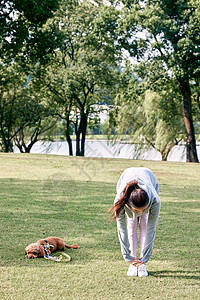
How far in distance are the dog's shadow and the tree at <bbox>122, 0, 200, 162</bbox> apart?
19.6 m

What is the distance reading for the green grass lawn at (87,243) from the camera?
4.53 meters

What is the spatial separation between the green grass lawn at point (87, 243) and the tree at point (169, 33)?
37.7ft

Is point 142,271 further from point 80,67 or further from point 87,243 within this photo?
point 80,67

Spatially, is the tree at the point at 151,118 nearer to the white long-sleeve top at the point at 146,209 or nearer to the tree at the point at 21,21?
the tree at the point at 21,21

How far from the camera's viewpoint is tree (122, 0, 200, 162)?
76.6 ft

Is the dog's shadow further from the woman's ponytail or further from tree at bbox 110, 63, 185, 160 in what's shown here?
tree at bbox 110, 63, 185, 160

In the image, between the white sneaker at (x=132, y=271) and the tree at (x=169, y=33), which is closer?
the white sneaker at (x=132, y=271)

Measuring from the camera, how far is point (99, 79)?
108 feet

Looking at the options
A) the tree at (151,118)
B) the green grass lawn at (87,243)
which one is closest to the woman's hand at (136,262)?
the green grass lawn at (87,243)

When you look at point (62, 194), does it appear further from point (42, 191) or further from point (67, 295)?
point (67, 295)

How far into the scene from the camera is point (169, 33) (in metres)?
24.0

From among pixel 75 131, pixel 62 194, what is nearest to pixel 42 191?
pixel 62 194

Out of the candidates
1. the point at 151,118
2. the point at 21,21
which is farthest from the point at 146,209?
the point at 151,118

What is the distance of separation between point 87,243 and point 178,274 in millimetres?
1873
